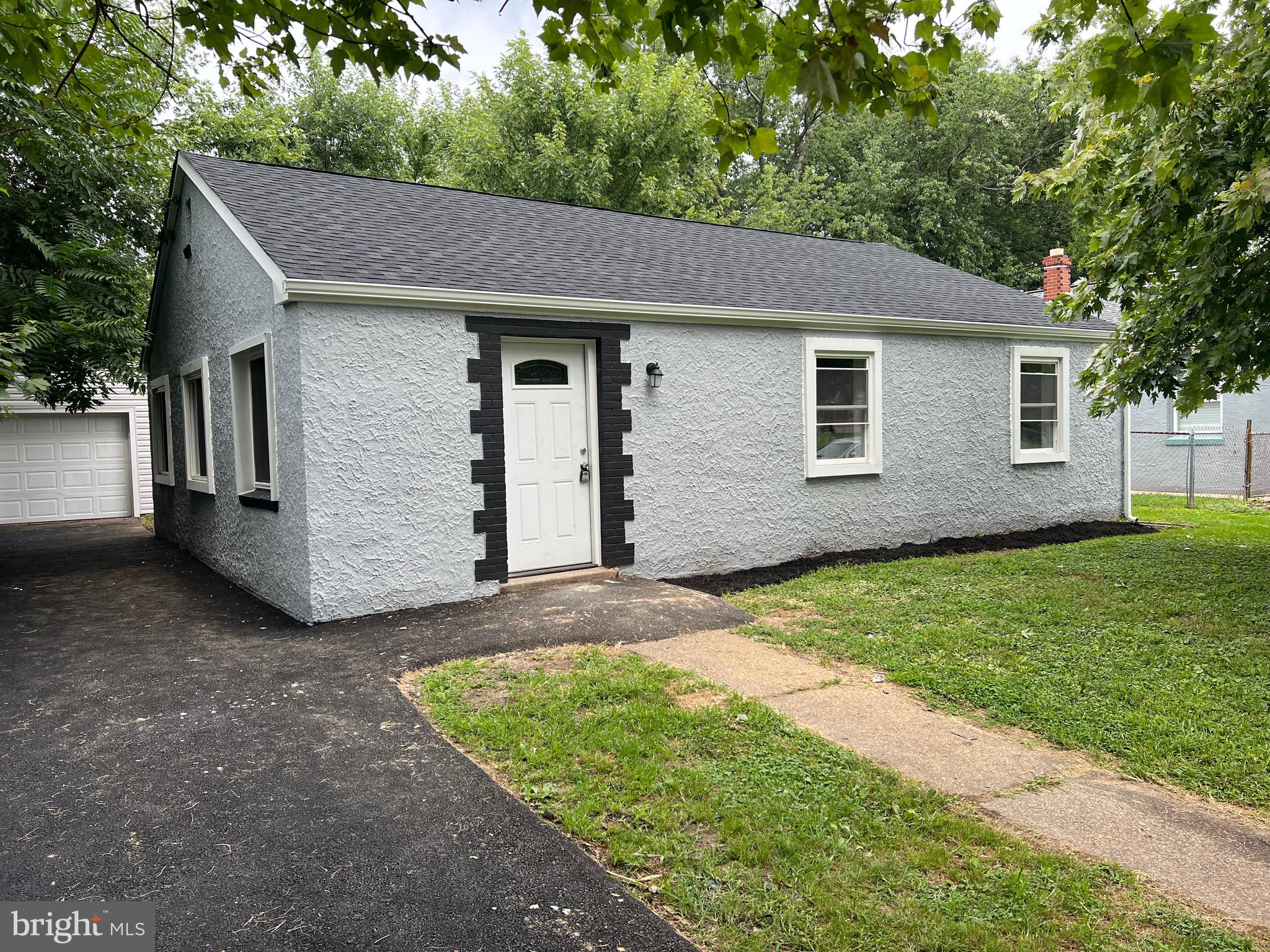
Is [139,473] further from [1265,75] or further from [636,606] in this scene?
[1265,75]

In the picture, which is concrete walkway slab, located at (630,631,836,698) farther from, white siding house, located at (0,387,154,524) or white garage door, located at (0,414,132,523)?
white garage door, located at (0,414,132,523)

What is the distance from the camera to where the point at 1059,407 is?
12156mm

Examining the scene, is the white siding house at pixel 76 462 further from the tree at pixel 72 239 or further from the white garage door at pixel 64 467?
the tree at pixel 72 239

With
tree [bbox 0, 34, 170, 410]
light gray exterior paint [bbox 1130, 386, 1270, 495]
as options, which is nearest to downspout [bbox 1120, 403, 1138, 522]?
light gray exterior paint [bbox 1130, 386, 1270, 495]

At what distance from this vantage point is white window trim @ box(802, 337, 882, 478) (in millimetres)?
9711

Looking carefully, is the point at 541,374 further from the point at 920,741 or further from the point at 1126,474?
the point at 1126,474

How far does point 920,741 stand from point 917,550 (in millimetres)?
6371

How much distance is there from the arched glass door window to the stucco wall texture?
2.34ft

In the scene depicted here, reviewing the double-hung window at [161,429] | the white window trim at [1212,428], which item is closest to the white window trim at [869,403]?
the double-hung window at [161,429]

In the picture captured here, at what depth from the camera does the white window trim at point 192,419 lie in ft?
31.0

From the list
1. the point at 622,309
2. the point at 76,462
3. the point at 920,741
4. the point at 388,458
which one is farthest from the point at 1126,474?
the point at 76,462

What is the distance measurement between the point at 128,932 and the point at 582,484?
597cm

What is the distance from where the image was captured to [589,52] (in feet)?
12.8

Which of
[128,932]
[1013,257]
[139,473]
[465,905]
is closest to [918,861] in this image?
[465,905]
